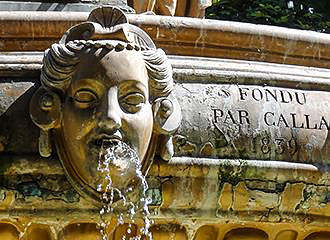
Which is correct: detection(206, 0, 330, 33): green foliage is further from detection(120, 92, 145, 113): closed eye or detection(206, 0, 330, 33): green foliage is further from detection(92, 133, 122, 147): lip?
detection(92, 133, 122, 147): lip

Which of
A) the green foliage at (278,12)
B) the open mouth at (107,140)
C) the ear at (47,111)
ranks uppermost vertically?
the ear at (47,111)

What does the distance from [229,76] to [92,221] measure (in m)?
0.81

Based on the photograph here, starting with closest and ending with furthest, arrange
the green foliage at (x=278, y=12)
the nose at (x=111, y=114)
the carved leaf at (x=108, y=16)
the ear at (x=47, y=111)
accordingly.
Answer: the nose at (x=111, y=114) → the ear at (x=47, y=111) → the carved leaf at (x=108, y=16) → the green foliage at (x=278, y=12)

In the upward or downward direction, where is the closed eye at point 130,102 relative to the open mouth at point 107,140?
upward

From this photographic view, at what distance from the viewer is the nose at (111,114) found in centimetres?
365

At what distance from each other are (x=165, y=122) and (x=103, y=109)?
0.29 meters

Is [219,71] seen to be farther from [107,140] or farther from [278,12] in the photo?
[278,12]

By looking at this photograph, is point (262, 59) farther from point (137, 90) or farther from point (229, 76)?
point (137, 90)

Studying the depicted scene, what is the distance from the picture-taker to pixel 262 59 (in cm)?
443

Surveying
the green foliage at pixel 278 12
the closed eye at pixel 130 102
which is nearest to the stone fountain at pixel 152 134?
the closed eye at pixel 130 102

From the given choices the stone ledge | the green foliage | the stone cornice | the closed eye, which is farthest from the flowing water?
the green foliage

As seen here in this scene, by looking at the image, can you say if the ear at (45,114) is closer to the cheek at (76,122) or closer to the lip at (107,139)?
the cheek at (76,122)

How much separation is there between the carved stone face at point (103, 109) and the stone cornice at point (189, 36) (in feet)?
1.63

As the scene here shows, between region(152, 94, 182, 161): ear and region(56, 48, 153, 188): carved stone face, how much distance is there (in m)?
0.06
